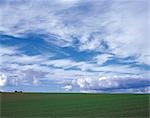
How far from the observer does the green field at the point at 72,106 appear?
736 centimetres

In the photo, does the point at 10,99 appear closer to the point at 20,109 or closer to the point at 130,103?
the point at 20,109

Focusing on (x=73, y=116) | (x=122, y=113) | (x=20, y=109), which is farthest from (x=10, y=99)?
(x=122, y=113)

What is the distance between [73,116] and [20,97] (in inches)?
70.4

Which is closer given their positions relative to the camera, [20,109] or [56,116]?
[56,116]

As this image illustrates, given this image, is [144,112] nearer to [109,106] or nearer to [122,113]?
[122,113]

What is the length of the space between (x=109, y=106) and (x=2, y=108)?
2.52 m

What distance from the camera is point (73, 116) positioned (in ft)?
24.0

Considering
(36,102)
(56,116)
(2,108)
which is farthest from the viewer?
(36,102)

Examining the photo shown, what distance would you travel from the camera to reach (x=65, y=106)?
816 cm

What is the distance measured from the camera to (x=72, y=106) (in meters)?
8.30

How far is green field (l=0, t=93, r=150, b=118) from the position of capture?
24.2ft

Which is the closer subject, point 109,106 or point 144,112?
point 144,112

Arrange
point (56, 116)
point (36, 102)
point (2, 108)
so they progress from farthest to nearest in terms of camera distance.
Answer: point (36, 102) → point (2, 108) → point (56, 116)

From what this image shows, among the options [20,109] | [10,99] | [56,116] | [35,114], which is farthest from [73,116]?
[10,99]
